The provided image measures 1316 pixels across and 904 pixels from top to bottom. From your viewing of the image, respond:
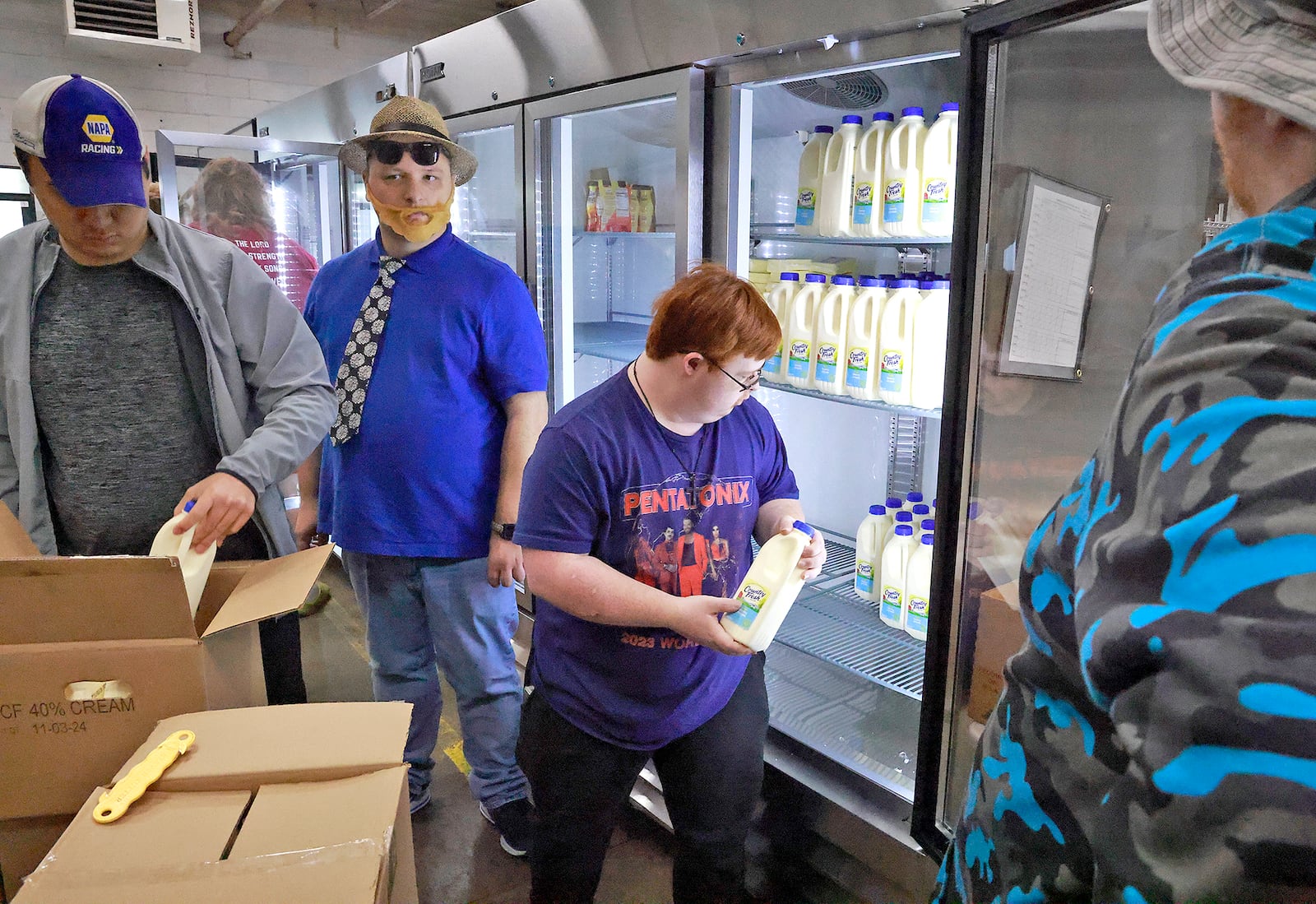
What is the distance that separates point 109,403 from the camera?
1683 mm

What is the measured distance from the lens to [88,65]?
6074 mm

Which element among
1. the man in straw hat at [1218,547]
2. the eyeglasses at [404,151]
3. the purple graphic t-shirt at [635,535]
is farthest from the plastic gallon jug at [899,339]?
the man in straw hat at [1218,547]

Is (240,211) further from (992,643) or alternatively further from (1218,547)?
(1218,547)

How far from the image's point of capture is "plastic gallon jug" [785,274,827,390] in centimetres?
223

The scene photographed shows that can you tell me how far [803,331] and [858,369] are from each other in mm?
216

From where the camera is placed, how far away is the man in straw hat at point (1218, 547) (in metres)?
0.47

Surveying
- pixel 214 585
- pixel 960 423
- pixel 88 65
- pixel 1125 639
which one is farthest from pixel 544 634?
pixel 88 65

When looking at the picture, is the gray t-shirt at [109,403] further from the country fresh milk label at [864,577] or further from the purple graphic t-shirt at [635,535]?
the country fresh milk label at [864,577]

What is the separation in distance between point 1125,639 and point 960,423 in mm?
1049

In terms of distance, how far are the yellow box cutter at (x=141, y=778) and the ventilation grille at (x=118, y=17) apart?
19.2 feet

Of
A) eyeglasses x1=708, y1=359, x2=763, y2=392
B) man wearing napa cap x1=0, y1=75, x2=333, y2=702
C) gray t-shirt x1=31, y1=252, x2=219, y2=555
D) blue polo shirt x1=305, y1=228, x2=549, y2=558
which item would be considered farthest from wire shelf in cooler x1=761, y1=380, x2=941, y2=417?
gray t-shirt x1=31, y1=252, x2=219, y2=555

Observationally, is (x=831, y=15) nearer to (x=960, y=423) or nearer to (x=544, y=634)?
(x=960, y=423)

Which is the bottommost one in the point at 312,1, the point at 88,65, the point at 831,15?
the point at 831,15

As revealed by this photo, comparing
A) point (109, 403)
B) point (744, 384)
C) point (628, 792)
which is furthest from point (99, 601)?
point (744, 384)
